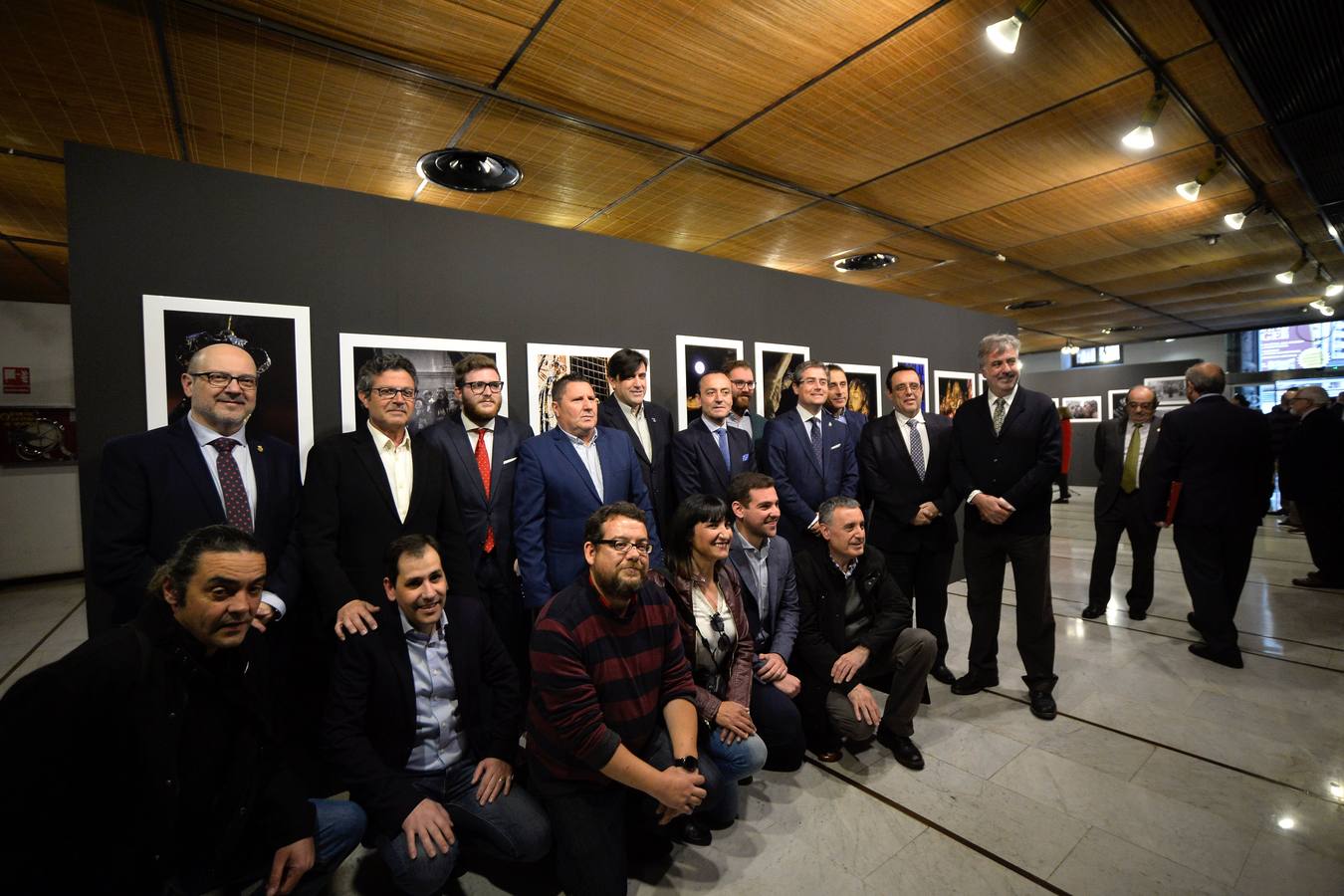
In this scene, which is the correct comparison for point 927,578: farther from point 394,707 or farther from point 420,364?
point 420,364

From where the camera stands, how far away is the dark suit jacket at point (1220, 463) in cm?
402

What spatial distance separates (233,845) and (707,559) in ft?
6.55

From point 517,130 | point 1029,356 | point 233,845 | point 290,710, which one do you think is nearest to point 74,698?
point 233,845

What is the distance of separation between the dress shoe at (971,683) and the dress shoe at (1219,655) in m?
1.86

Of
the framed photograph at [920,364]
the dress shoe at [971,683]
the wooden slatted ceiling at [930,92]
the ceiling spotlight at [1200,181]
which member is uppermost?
the wooden slatted ceiling at [930,92]

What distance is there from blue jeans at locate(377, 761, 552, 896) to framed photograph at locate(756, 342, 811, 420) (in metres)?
3.53

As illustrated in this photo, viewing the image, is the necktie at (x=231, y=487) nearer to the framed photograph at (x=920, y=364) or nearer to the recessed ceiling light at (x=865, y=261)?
the framed photograph at (x=920, y=364)

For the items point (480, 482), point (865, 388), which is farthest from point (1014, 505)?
point (480, 482)

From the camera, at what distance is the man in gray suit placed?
2.83m

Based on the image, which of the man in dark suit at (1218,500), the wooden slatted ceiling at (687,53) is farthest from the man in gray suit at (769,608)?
the man in dark suit at (1218,500)

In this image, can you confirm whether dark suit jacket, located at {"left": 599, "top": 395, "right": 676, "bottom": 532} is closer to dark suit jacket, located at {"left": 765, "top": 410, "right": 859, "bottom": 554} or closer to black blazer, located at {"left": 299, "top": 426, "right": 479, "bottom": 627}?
dark suit jacket, located at {"left": 765, "top": 410, "right": 859, "bottom": 554}

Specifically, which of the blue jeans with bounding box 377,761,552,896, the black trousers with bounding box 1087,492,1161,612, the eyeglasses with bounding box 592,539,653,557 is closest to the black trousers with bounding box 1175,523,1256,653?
the black trousers with bounding box 1087,492,1161,612

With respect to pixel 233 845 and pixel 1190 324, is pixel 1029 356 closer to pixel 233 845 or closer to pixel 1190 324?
pixel 1190 324

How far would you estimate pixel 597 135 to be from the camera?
4.11 m
